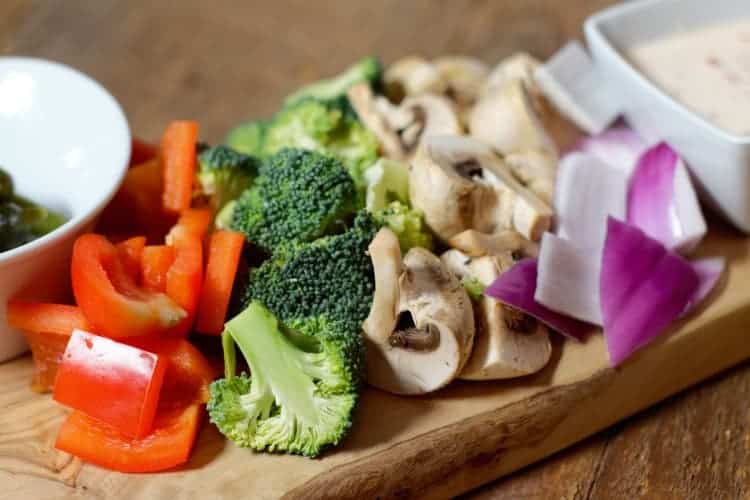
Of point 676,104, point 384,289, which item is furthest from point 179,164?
point 676,104

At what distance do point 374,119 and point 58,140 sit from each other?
0.93m

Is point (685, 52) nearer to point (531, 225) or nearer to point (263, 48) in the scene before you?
point (531, 225)

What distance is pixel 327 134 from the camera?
274 cm

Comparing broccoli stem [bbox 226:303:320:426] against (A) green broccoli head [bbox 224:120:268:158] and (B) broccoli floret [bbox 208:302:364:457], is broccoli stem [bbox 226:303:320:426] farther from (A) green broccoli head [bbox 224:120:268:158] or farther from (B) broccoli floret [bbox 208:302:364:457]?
(A) green broccoli head [bbox 224:120:268:158]

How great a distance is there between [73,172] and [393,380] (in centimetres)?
109

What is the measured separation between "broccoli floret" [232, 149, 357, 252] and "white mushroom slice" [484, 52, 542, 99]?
0.78 metres

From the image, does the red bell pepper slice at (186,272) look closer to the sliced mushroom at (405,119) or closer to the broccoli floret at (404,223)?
the broccoli floret at (404,223)

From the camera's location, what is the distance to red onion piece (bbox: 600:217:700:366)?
2.31 m

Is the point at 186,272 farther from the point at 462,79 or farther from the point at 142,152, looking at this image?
the point at 462,79

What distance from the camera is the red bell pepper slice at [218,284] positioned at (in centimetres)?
228

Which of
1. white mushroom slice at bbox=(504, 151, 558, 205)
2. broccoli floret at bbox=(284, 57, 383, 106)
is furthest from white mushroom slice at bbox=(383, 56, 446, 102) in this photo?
white mushroom slice at bbox=(504, 151, 558, 205)

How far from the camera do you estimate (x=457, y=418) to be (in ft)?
7.18

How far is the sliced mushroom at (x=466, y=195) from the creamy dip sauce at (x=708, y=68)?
594 mm

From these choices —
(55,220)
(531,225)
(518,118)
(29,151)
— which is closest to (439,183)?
(531,225)
